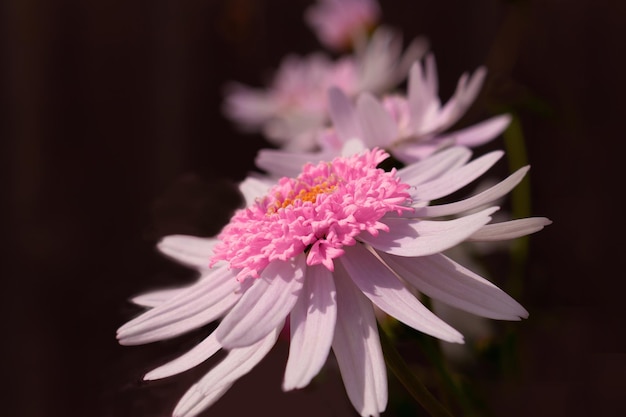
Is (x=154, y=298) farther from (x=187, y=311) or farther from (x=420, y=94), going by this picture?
(x=420, y=94)

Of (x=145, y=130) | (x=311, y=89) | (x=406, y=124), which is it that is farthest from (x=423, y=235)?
(x=145, y=130)

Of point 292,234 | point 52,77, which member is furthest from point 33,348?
point 292,234

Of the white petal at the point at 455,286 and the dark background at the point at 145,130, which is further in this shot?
the dark background at the point at 145,130

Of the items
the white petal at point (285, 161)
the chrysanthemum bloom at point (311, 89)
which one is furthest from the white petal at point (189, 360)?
the chrysanthemum bloom at point (311, 89)

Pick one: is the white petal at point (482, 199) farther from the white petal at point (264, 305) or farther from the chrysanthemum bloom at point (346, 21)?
the chrysanthemum bloom at point (346, 21)

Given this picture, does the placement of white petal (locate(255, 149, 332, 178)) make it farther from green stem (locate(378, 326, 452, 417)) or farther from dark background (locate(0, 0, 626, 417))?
dark background (locate(0, 0, 626, 417))

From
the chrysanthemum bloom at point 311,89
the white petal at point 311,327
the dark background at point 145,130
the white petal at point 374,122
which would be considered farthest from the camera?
the dark background at point 145,130
